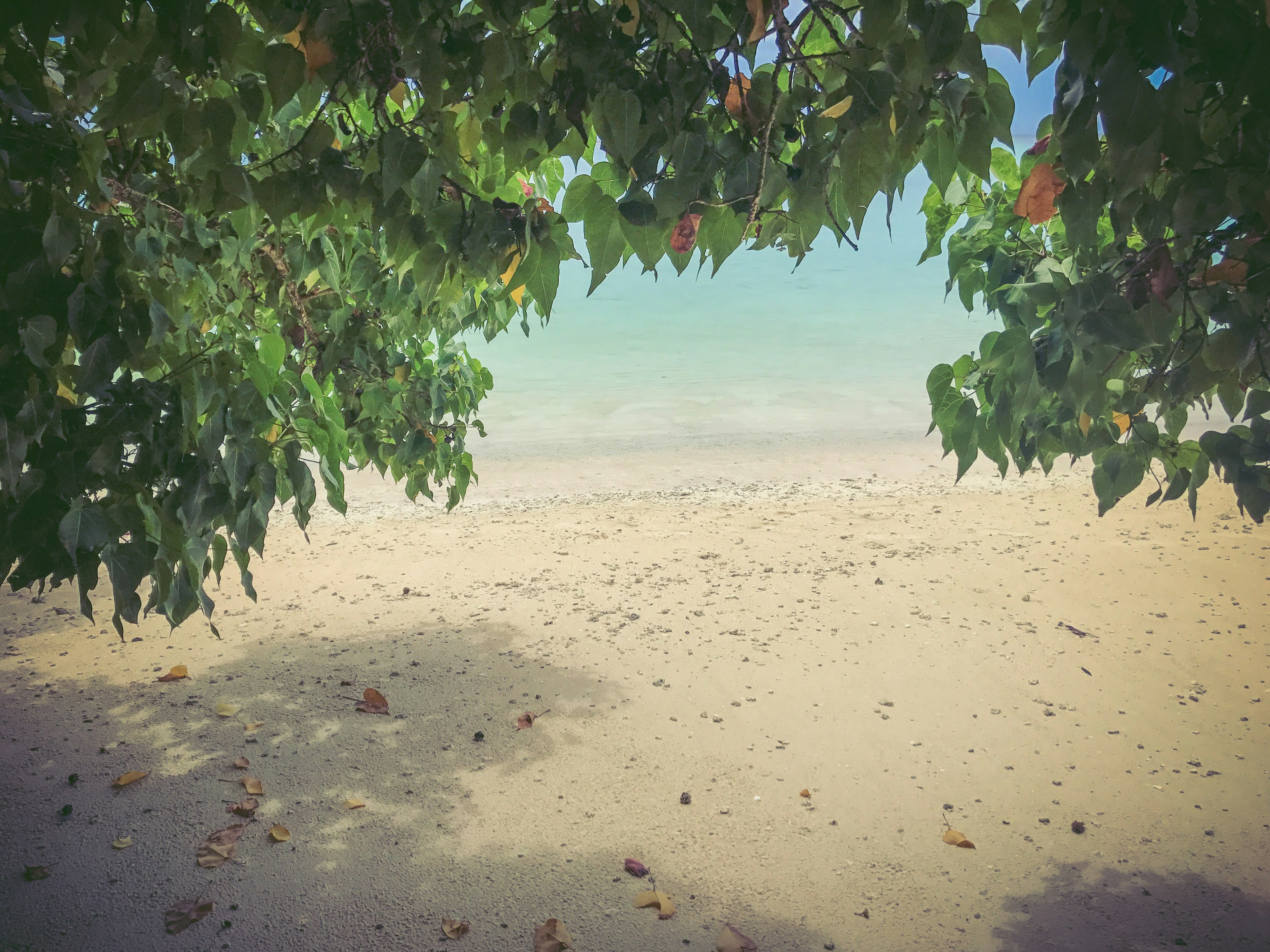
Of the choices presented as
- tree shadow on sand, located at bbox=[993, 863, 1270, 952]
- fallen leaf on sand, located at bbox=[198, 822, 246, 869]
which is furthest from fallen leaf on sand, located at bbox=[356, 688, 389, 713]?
tree shadow on sand, located at bbox=[993, 863, 1270, 952]

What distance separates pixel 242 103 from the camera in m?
1.29

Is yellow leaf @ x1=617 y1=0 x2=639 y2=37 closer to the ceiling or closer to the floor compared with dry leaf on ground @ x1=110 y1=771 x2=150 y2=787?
closer to the ceiling

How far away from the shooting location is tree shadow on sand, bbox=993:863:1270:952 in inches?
83.4

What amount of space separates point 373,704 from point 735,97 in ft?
8.76

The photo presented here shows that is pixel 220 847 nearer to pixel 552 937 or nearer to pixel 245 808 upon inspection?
pixel 245 808

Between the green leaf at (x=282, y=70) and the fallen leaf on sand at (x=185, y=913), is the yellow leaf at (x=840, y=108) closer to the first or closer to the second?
the green leaf at (x=282, y=70)

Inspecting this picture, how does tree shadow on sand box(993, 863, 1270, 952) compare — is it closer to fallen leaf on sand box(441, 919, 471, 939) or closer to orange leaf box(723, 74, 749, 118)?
fallen leaf on sand box(441, 919, 471, 939)

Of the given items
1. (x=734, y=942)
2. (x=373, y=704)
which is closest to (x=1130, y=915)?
(x=734, y=942)

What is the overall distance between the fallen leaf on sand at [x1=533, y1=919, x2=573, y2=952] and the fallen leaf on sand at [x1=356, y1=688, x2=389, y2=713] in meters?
1.31

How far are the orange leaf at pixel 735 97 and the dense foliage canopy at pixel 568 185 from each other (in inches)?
0.6

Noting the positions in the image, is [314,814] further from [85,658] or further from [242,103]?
[242,103]

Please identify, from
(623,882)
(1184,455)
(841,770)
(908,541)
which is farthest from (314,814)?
(908,541)

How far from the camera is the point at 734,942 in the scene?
2123 millimetres

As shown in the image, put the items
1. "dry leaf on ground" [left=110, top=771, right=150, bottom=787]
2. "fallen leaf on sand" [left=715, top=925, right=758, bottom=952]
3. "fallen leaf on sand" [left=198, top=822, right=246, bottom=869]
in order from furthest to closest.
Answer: "dry leaf on ground" [left=110, top=771, right=150, bottom=787], "fallen leaf on sand" [left=198, top=822, right=246, bottom=869], "fallen leaf on sand" [left=715, top=925, right=758, bottom=952]
